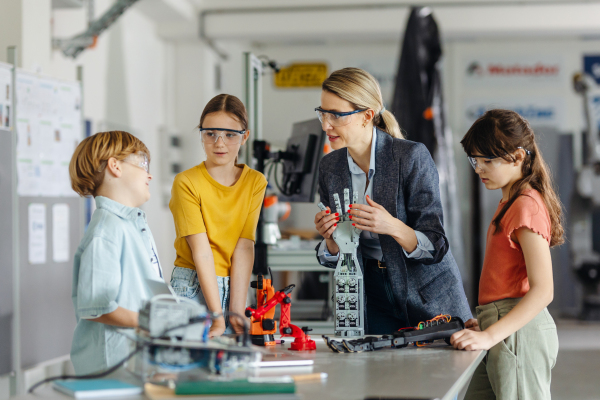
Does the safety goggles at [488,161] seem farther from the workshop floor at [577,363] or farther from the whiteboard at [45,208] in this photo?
the workshop floor at [577,363]

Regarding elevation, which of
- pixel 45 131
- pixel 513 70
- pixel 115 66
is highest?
pixel 513 70

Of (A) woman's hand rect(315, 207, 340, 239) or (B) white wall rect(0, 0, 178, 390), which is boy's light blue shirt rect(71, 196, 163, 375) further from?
(B) white wall rect(0, 0, 178, 390)

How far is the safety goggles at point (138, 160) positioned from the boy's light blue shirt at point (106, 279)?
0.12m

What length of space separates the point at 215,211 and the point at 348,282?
483 mm

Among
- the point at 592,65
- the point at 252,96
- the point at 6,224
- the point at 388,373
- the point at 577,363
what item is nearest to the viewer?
the point at 388,373

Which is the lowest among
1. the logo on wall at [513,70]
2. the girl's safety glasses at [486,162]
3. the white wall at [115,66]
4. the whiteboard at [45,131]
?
the girl's safety glasses at [486,162]

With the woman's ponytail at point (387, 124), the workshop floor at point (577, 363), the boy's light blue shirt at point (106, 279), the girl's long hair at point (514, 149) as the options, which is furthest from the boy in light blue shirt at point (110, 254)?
the workshop floor at point (577, 363)

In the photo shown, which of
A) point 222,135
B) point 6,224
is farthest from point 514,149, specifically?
point 6,224

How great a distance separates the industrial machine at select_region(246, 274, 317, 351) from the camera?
1.49 metres

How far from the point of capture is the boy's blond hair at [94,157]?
138 centimetres

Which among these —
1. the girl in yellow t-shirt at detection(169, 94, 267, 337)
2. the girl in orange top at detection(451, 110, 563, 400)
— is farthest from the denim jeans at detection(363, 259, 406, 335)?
the girl in yellow t-shirt at detection(169, 94, 267, 337)

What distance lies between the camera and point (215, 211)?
1.79 m

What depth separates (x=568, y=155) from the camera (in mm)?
6184

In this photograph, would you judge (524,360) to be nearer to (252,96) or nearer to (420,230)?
(420,230)
